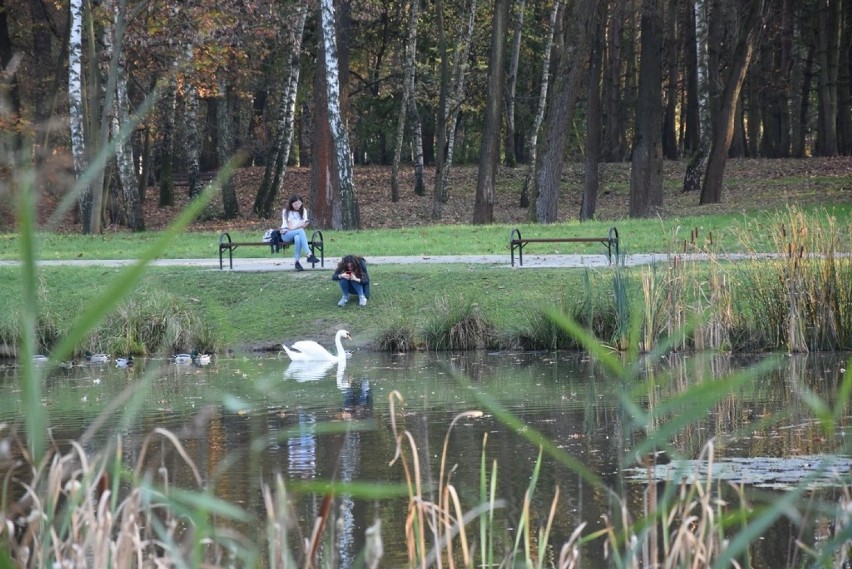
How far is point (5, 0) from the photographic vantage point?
32.9 metres

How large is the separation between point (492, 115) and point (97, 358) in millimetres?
15273

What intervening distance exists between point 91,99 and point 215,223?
886 cm

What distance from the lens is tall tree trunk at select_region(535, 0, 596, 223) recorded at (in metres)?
27.0

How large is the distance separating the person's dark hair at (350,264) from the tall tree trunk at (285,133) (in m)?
15.2

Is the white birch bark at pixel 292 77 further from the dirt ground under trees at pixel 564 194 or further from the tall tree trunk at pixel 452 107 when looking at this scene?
the tall tree trunk at pixel 452 107

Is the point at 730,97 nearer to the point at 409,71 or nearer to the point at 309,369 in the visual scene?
the point at 409,71

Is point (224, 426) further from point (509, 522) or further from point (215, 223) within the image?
point (215, 223)

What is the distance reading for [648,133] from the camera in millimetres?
29531

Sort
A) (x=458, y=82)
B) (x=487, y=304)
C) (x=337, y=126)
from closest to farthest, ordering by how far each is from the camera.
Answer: (x=487, y=304), (x=337, y=126), (x=458, y=82)

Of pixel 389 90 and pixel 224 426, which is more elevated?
pixel 389 90

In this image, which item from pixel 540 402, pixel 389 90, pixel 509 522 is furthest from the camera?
pixel 389 90

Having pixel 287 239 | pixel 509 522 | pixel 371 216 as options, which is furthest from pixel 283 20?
pixel 509 522

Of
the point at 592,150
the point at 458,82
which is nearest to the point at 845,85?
the point at 458,82

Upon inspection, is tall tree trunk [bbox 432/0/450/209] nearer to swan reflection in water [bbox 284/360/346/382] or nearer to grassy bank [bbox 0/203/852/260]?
grassy bank [bbox 0/203/852/260]
